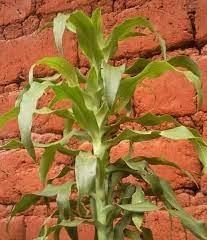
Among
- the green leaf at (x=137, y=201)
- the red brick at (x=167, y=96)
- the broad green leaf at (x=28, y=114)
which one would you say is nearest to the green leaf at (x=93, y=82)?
the broad green leaf at (x=28, y=114)

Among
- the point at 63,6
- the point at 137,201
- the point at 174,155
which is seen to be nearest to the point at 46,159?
the point at 137,201

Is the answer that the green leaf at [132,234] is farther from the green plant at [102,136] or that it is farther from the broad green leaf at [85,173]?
the broad green leaf at [85,173]

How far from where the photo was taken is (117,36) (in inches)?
42.4

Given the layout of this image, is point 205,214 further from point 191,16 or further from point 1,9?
point 1,9

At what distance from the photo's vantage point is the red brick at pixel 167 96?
1.43 metres

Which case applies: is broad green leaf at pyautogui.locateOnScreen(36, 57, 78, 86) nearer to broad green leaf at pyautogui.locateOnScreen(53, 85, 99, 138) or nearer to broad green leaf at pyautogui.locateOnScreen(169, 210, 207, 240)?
broad green leaf at pyautogui.locateOnScreen(53, 85, 99, 138)

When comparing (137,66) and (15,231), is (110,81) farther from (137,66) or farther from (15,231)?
(15,231)

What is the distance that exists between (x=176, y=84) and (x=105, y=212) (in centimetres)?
57

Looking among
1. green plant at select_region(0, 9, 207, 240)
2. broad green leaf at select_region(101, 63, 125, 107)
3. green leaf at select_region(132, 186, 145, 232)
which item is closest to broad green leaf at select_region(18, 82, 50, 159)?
green plant at select_region(0, 9, 207, 240)

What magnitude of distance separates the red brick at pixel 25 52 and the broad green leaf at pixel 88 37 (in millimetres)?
497

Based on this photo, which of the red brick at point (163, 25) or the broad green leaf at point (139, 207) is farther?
the red brick at point (163, 25)

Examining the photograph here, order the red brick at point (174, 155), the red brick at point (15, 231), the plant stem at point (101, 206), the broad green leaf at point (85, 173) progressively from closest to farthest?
the broad green leaf at point (85, 173) < the plant stem at point (101, 206) < the red brick at point (174, 155) < the red brick at point (15, 231)

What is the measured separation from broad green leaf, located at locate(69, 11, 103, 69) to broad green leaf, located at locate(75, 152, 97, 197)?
9.2 inches

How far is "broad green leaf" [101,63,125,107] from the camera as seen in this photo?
0.92 m
